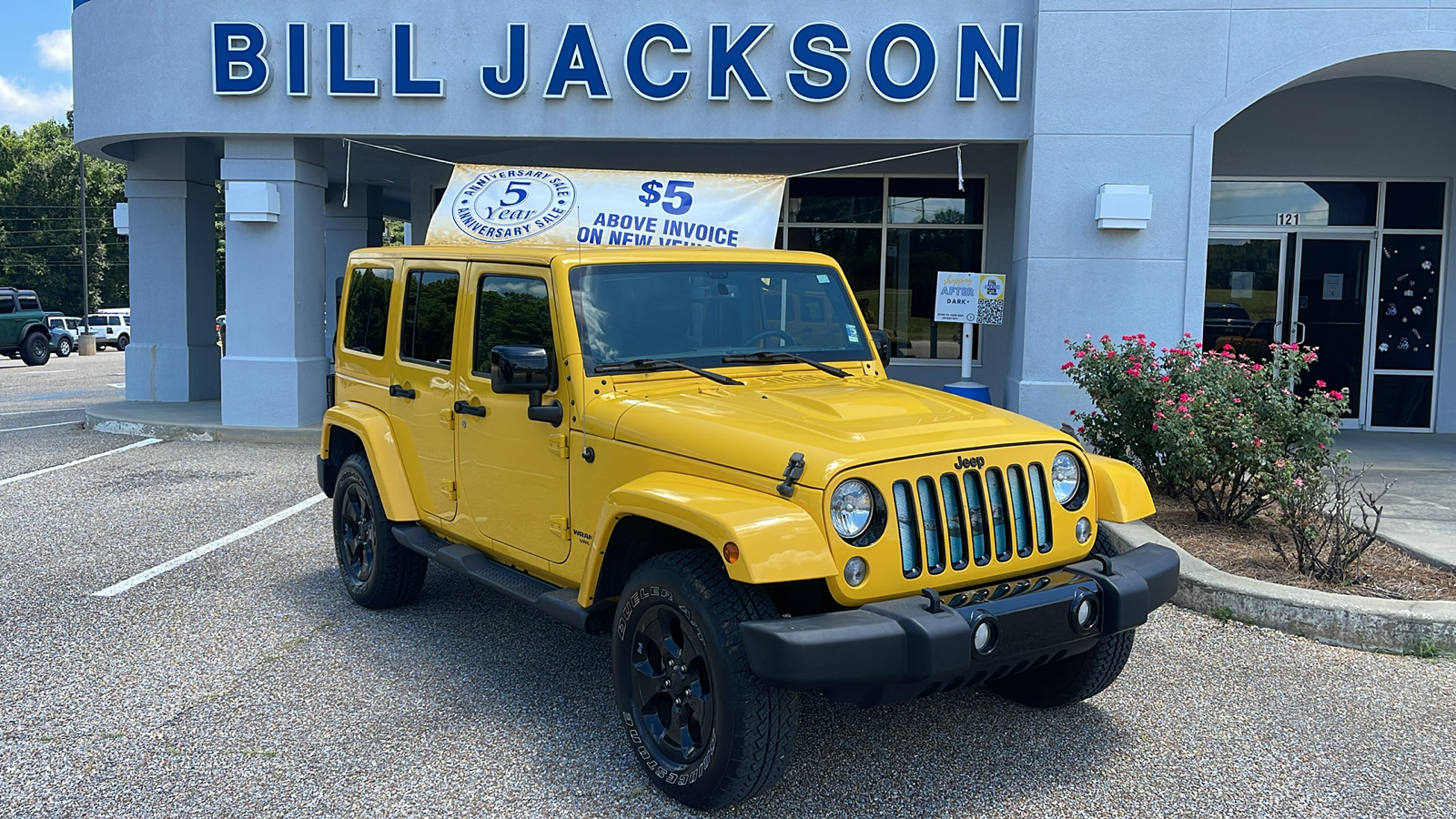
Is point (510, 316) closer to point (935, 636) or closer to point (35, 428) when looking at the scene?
point (935, 636)

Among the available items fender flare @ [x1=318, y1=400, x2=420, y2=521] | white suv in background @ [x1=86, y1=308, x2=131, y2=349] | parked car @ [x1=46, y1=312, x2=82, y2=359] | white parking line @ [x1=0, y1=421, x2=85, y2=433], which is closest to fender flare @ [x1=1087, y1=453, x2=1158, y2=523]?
fender flare @ [x1=318, y1=400, x2=420, y2=521]

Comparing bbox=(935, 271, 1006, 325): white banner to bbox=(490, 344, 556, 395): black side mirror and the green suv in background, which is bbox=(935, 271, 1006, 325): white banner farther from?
the green suv in background

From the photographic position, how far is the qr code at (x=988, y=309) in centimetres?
1116

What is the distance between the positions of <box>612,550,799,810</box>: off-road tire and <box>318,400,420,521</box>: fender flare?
1954 mm

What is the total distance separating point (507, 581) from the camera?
15.8ft

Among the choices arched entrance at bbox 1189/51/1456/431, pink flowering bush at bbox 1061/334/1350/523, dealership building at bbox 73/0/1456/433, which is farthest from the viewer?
arched entrance at bbox 1189/51/1456/431

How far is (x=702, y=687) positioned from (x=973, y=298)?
26.3 feet

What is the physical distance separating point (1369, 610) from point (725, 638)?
3530 millimetres

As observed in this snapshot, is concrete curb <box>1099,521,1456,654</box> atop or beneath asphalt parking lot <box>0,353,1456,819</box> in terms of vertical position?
atop

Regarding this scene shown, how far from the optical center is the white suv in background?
146 ft

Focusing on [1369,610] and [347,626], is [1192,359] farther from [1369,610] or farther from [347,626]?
[347,626]

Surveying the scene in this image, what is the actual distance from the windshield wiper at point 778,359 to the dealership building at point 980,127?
21.5 ft

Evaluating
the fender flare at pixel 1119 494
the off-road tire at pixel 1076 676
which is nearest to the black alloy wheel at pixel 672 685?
the off-road tire at pixel 1076 676

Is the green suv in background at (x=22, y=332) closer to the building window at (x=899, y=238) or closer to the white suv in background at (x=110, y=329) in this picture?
the white suv in background at (x=110, y=329)
